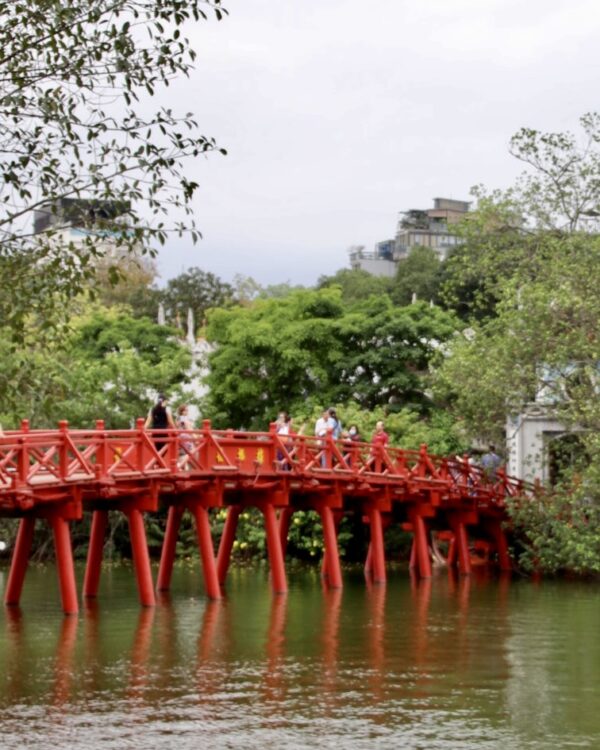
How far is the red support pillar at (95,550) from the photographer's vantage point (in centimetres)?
3553

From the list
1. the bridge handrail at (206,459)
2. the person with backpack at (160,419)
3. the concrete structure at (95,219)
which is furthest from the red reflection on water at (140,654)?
the concrete structure at (95,219)

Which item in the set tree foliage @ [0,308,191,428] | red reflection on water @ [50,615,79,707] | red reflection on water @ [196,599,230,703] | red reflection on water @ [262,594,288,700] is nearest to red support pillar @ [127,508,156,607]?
red reflection on water @ [196,599,230,703]

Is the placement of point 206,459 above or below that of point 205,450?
below

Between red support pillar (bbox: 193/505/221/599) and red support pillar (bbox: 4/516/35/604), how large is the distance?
3.61 m

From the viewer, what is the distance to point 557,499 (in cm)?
4081

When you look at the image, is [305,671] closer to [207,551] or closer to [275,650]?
[275,650]

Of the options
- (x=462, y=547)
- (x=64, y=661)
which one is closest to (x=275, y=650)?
(x=64, y=661)

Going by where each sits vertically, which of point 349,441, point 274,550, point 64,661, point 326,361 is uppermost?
point 326,361

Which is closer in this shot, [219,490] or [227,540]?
[219,490]

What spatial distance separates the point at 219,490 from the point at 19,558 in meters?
4.45

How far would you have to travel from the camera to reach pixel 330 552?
40.1 metres

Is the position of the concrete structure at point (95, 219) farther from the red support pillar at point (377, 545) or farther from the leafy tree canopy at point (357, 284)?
the leafy tree canopy at point (357, 284)

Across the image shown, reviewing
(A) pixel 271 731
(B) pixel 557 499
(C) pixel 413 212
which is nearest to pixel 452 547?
(B) pixel 557 499

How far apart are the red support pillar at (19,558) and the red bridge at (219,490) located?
0.8 inches
